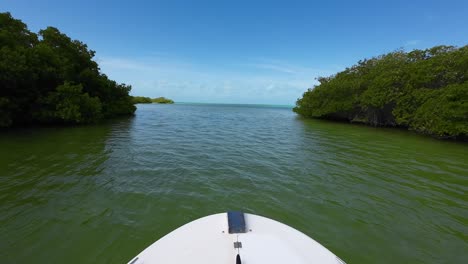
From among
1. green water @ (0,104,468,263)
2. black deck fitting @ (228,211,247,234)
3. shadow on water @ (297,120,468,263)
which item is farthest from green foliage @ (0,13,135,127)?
shadow on water @ (297,120,468,263)

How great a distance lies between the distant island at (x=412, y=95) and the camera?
13.7 metres

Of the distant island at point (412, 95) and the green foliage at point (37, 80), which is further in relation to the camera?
the distant island at point (412, 95)

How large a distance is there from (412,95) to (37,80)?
3318cm

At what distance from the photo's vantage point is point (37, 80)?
1448 centimetres

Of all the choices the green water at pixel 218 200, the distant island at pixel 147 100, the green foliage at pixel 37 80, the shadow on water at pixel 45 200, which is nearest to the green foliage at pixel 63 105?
the green foliage at pixel 37 80

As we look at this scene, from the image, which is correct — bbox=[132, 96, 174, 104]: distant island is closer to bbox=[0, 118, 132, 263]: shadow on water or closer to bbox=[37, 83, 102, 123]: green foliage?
bbox=[37, 83, 102, 123]: green foliage

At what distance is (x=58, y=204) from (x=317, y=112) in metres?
30.5

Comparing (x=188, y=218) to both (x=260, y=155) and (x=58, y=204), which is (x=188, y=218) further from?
(x=260, y=155)

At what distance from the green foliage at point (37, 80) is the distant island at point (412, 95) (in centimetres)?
2894

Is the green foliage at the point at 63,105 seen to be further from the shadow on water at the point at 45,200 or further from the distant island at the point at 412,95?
the distant island at the point at 412,95

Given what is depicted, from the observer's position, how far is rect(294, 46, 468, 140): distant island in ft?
44.9

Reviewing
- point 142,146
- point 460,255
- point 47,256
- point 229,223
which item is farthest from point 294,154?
Answer: point 47,256

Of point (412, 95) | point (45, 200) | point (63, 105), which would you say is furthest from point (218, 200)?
point (412, 95)

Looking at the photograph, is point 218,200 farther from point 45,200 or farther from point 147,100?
point 147,100
